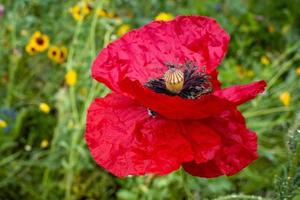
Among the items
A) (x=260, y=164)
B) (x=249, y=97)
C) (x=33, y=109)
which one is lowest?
(x=260, y=164)

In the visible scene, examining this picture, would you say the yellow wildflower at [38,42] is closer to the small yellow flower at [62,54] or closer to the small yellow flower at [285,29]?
the small yellow flower at [62,54]

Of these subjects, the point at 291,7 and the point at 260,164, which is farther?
the point at 291,7

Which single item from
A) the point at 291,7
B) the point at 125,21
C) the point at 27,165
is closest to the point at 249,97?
the point at 27,165

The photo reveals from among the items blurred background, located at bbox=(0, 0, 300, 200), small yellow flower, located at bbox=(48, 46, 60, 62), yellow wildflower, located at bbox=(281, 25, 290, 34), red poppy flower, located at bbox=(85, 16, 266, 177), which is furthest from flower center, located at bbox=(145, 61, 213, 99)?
yellow wildflower, located at bbox=(281, 25, 290, 34)

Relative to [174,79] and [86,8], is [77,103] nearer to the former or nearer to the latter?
[86,8]

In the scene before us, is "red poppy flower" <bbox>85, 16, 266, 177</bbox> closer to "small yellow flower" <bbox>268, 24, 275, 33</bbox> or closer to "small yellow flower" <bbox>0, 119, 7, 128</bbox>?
"small yellow flower" <bbox>0, 119, 7, 128</bbox>

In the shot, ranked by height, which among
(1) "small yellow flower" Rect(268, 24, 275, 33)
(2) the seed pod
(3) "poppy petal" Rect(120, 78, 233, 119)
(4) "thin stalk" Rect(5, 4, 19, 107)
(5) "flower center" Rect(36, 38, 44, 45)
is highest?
(2) the seed pod

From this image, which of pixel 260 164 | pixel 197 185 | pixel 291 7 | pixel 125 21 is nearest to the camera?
pixel 197 185

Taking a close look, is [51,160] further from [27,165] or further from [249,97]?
[249,97]
